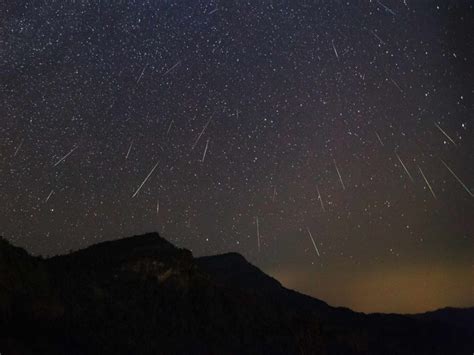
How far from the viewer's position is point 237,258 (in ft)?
522

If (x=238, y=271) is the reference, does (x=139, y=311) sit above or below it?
below

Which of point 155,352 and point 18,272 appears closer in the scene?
point 18,272

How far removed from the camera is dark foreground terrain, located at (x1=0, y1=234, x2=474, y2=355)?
44469 mm

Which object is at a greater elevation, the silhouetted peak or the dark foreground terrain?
the silhouetted peak

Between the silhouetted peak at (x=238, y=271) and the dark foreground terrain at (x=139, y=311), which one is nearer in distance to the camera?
the dark foreground terrain at (x=139, y=311)

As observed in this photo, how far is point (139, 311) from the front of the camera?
205 feet

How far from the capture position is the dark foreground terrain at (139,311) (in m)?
44.5

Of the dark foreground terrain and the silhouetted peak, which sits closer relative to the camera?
the dark foreground terrain

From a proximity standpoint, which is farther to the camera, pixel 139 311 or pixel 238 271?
pixel 238 271

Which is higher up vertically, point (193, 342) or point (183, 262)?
point (183, 262)

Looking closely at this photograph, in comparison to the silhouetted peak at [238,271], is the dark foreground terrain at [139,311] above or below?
below

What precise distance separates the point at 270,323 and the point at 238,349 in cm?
1389

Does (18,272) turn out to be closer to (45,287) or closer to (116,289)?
(45,287)

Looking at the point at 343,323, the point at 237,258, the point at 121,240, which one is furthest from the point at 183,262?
the point at 237,258
